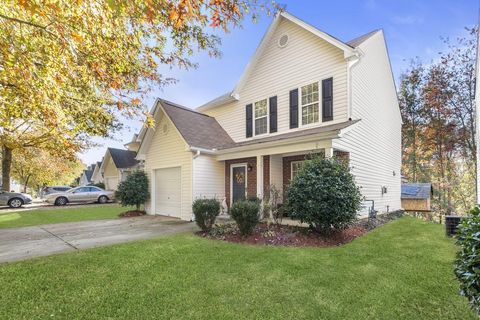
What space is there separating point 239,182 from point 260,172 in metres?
2.17

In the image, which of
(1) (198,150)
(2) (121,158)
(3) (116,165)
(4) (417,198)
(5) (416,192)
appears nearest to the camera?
(1) (198,150)

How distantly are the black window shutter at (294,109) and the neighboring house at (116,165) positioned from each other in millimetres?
18995

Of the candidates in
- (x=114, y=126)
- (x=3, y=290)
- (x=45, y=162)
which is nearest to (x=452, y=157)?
(x=114, y=126)

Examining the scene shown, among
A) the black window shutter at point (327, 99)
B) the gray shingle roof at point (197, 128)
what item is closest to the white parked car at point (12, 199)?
the gray shingle roof at point (197, 128)

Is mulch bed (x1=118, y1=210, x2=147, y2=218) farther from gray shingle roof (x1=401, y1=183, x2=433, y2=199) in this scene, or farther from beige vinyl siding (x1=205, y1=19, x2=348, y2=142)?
gray shingle roof (x1=401, y1=183, x2=433, y2=199)

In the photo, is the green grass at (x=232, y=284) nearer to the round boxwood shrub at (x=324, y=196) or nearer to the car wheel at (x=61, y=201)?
the round boxwood shrub at (x=324, y=196)

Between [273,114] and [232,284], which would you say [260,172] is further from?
[232,284]

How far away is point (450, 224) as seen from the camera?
8.37 meters

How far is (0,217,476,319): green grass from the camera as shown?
10.9ft

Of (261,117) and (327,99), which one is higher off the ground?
(327,99)

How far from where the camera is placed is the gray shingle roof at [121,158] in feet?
85.7

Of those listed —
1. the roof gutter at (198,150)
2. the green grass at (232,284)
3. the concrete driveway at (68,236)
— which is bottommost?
the concrete driveway at (68,236)

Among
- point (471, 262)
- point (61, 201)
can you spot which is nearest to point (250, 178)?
point (471, 262)

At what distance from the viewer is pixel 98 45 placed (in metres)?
4.98
